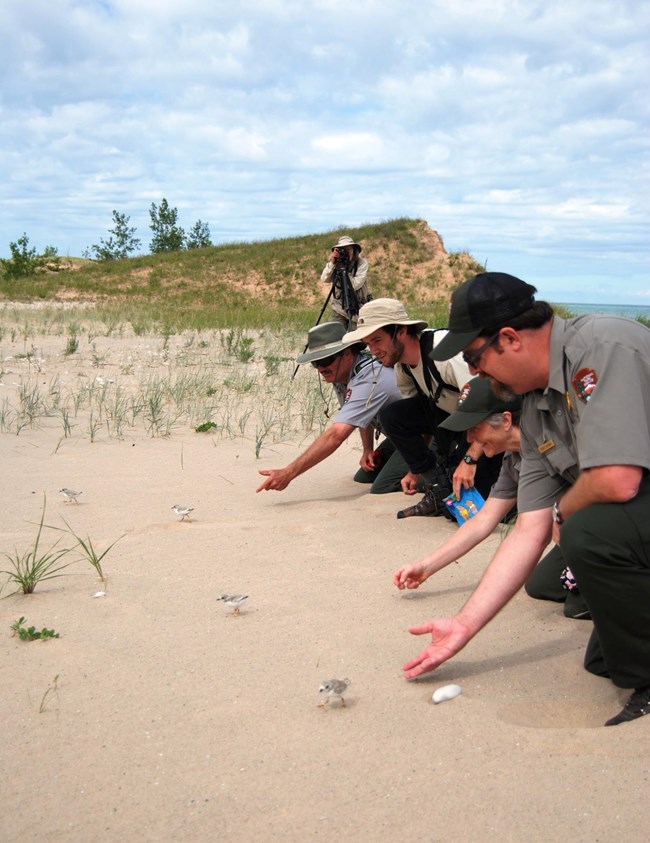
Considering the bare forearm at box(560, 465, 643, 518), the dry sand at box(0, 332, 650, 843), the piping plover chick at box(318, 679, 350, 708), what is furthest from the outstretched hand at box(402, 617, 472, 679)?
the bare forearm at box(560, 465, 643, 518)

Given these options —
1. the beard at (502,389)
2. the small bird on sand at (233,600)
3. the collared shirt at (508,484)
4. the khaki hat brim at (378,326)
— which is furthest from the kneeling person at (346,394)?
the beard at (502,389)

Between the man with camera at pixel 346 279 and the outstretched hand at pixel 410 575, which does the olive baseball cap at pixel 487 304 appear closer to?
the outstretched hand at pixel 410 575

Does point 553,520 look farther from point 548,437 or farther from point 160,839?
point 160,839

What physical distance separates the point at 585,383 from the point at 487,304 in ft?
1.12

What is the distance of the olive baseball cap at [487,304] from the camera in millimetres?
2324

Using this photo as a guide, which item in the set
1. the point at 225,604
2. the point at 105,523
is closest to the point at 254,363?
the point at 105,523

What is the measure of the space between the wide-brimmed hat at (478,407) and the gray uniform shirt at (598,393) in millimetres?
1011

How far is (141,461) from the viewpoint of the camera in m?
6.07

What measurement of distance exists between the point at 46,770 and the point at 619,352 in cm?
194

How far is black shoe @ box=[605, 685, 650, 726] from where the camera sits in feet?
7.86

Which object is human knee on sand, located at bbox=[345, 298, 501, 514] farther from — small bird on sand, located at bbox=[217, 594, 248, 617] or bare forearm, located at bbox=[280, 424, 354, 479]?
small bird on sand, located at bbox=[217, 594, 248, 617]

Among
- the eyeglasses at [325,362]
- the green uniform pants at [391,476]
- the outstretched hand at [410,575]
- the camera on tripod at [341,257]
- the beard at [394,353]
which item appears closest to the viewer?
the outstretched hand at [410,575]

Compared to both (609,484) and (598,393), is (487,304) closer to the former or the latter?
(598,393)

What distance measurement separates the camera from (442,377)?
4.50m
